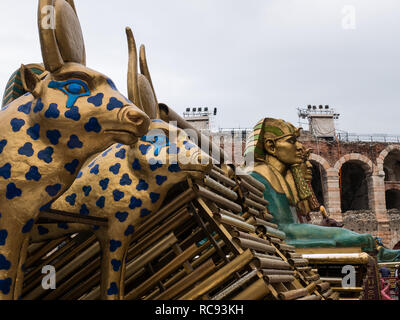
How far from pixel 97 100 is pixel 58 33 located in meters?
0.30

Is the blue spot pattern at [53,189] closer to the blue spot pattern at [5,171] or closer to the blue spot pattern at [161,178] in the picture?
the blue spot pattern at [5,171]

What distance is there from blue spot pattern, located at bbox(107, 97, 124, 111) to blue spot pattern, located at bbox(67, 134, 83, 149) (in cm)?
17

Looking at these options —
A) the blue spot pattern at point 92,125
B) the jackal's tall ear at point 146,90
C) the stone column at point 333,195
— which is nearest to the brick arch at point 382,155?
the stone column at point 333,195

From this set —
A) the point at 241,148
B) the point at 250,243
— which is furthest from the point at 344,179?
the point at 250,243

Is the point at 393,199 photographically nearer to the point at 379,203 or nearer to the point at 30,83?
the point at 379,203

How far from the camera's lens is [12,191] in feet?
5.54

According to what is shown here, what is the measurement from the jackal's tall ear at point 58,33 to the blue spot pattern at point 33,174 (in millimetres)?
390

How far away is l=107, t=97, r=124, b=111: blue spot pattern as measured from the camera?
1762 mm

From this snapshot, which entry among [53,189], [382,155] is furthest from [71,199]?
[382,155]

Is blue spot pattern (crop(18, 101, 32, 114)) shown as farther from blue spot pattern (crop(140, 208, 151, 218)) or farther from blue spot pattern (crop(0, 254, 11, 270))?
blue spot pattern (crop(140, 208, 151, 218))

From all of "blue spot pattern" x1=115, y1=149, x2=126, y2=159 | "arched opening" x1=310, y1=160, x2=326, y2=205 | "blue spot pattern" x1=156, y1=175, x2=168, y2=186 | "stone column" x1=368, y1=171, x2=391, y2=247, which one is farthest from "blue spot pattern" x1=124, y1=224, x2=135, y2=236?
"stone column" x1=368, y1=171, x2=391, y2=247

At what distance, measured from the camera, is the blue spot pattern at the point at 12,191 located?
5.54 feet
